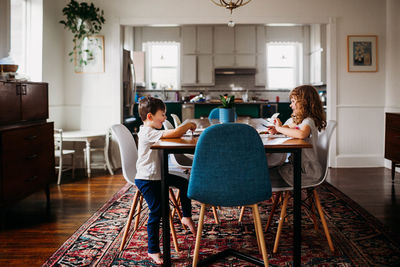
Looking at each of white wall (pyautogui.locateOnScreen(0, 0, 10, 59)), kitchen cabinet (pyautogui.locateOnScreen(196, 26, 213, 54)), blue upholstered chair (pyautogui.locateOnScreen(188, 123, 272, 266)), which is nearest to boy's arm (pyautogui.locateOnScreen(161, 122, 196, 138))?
blue upholstered chair (pyautogui.locateOnScreen(188, 123, 272, 266))

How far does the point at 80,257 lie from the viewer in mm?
2445

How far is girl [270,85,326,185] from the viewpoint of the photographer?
2.46m

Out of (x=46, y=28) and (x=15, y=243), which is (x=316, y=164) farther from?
(x=46, y=28)

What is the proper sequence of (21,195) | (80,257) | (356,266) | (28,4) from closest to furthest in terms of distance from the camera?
(356,266)
(80,257)
(21,195)
(28,4)

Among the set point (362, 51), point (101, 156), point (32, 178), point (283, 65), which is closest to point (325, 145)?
point (32, 178)

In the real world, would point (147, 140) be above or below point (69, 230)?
above

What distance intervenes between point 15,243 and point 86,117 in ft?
10.9

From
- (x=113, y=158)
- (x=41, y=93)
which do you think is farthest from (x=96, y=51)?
(x=41, y=93)

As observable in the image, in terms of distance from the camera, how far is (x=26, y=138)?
326 centimetres

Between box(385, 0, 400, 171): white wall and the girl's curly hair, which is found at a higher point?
box(385, 0, 400, 171): white wall

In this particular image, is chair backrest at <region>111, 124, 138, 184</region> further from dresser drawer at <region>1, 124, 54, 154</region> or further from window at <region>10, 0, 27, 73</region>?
window at <region>10, 0, 27, 73</region>

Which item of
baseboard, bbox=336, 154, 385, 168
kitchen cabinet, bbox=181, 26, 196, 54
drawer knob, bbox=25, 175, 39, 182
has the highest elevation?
kitchen cabinet, bbox=181, 26, 196, 54

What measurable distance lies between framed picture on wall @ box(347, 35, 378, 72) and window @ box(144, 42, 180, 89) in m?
4.93

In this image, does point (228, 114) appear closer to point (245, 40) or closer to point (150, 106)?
point (150, 106)
